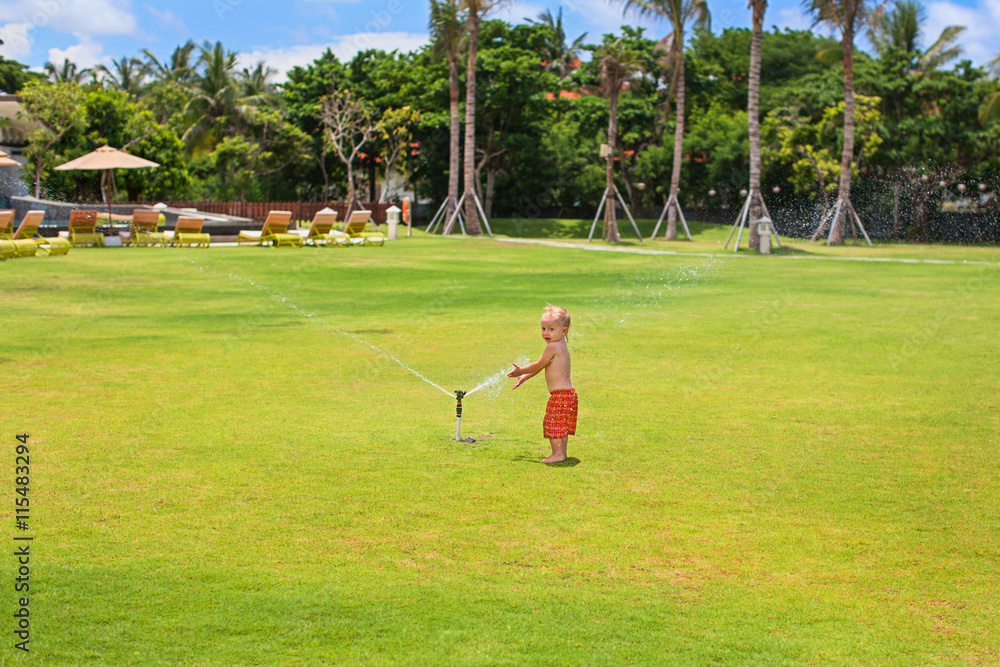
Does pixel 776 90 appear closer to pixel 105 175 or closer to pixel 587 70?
pixel 587 70

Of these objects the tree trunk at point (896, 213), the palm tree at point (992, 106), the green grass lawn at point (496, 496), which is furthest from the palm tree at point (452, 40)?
the green grass lawn at point (496, 496)

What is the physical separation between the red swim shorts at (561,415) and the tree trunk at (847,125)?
3381 cm

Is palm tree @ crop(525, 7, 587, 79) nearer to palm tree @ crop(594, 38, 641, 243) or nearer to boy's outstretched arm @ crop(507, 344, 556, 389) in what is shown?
palm tree @ crop(594, 38, 641, 243)

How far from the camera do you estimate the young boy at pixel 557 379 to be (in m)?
6.85

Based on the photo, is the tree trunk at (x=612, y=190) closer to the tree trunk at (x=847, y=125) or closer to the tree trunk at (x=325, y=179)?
the tree trunk at (x=847, y=125)

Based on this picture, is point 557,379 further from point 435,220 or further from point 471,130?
point 435,220

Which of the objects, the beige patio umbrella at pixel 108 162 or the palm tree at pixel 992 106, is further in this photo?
the palm tree at pixel 992 106

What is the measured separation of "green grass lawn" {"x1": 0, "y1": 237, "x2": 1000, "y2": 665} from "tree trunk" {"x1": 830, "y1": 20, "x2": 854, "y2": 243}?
2612cm

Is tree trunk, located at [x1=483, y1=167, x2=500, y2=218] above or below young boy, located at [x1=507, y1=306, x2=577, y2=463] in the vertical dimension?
above

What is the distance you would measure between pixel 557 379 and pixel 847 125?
34.9 metres

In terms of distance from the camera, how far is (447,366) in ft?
35.7

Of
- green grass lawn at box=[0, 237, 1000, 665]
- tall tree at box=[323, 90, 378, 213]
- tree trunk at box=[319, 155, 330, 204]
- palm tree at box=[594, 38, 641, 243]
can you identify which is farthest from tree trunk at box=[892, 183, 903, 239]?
green grass lawn at box=[0, 237, 1000, 665]

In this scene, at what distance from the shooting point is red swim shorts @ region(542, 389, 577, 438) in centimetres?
690

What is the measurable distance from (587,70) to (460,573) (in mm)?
53228
